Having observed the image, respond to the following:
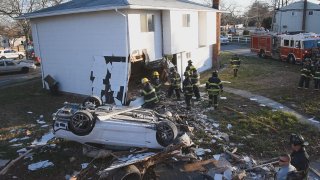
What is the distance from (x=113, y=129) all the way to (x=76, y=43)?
368 inches

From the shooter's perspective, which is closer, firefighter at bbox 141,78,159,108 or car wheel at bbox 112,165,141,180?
car wheel at bbox 112,165,141,180

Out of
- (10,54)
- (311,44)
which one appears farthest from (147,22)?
(10,54)

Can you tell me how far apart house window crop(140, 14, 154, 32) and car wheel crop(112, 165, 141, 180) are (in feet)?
32.2

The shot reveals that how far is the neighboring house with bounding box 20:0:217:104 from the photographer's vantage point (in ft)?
51.1

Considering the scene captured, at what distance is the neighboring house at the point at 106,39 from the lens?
15.6 metres

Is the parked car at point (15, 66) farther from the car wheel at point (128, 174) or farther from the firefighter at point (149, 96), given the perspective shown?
the car wheel at point (128, 174)

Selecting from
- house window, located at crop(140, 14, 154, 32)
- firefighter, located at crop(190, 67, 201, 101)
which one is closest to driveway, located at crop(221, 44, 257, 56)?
house window, located at crop(140, 14, 154, 32)

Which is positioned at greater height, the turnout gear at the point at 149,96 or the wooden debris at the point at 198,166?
the turnout gear at the point at 149,96

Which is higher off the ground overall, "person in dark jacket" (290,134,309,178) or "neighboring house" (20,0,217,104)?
"neighboring house" (20,0,217,104)

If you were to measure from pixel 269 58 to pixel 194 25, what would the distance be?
42.6 ft

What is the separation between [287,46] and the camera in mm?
28031

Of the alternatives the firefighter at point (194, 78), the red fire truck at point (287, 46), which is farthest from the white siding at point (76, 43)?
the red fire truck at point (287, 46)

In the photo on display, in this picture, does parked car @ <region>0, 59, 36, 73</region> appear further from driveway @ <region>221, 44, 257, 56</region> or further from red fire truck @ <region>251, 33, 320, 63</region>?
driveway @ <region>221, 44, 257, 56</region>

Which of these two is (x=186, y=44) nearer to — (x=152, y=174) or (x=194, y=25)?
(x=194, y=25)
